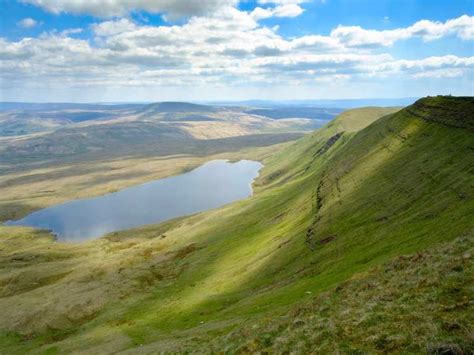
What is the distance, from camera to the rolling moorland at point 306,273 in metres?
29.2

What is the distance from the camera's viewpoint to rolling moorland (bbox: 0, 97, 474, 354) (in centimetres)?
2920

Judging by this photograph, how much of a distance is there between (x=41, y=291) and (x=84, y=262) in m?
30.4

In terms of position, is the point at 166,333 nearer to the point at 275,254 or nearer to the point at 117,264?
the point at 275,254

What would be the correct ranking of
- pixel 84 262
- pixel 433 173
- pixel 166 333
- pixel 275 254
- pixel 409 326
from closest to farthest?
pixel 409 326
pixel 166 333
pixel 433 173
pixel 275 254
pixel 84 262

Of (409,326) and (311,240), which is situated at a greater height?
(409,326)

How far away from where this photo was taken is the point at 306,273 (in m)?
68.6

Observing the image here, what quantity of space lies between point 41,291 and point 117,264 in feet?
83.2

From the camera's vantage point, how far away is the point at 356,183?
108688 mm

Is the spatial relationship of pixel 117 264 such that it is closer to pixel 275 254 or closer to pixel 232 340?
pixel 275 254

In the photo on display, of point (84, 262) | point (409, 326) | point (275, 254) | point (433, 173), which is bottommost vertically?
point (84, 262)

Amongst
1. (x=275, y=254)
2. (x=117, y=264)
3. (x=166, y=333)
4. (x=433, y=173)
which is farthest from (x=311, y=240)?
(x=117, y=264)

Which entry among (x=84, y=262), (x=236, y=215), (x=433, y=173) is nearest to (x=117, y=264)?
(x=84, y=262)

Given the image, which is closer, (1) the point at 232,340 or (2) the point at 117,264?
(1) the point at 232,340

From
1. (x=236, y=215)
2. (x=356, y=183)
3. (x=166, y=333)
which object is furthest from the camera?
(x=236, y=215)
